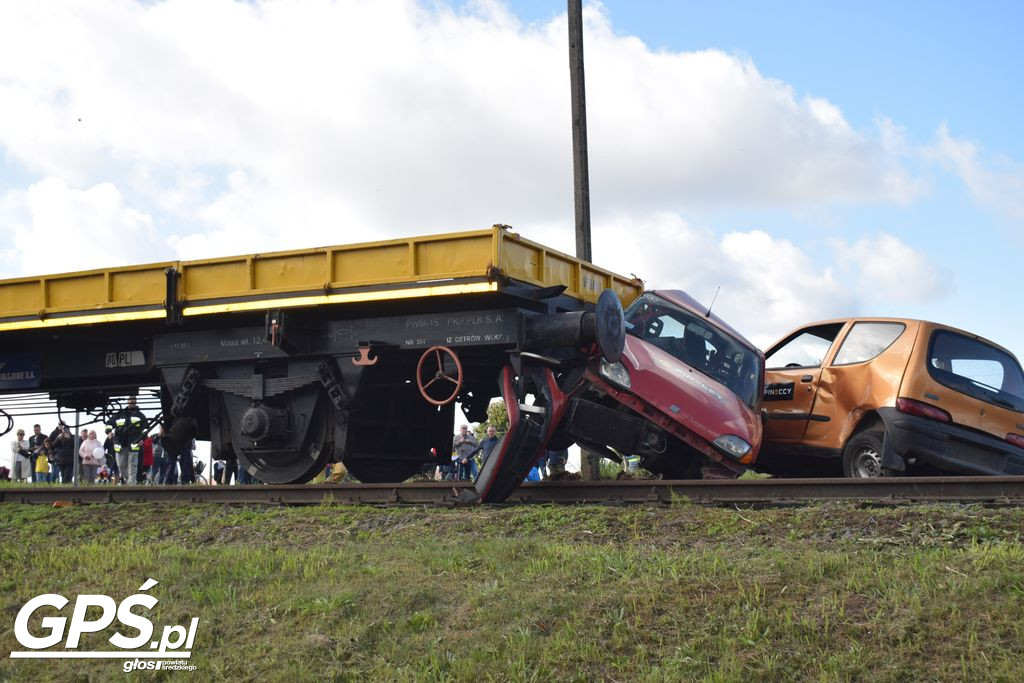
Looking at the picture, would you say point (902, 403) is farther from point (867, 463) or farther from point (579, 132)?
point (579, 132)

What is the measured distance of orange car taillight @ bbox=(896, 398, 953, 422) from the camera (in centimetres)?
978

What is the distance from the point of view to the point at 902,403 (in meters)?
9.82

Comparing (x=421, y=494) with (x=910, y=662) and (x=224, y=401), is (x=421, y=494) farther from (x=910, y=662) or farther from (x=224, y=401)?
(x=910, y=662)

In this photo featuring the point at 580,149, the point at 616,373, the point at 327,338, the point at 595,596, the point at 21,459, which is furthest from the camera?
the point at 21,459

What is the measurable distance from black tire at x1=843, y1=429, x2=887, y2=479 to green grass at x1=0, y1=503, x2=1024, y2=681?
7.55ft

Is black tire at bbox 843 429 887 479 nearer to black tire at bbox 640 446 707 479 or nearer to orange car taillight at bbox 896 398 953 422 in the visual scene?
orange car taillight at bbox 896 398 953 422

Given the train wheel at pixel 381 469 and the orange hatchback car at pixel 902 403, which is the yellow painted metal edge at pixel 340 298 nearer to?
the train wheel at pixel 381 469

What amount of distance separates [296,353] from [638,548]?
16.1 ft

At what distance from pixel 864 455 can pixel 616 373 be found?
2.47 m

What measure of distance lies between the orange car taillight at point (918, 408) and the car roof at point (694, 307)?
1859 millimetres

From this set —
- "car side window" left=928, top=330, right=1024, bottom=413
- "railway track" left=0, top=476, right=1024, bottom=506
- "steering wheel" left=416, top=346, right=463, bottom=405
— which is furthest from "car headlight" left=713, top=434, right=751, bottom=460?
"steering wheel" left=416, top=346, right=463, bottom=405

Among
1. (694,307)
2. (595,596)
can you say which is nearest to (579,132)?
(694,307)

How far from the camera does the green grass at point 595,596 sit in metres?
4.92

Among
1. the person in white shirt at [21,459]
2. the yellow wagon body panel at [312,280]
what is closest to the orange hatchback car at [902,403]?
the yellow wagon body panel at [312,280]
